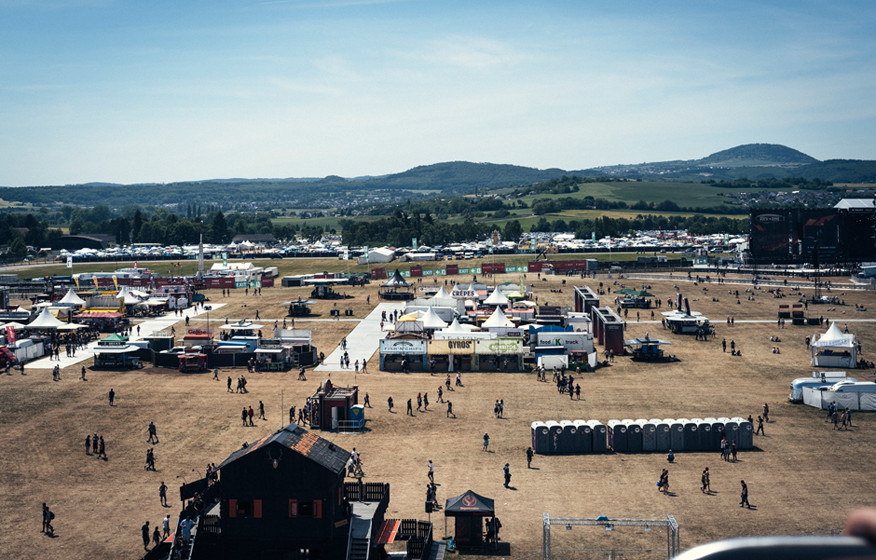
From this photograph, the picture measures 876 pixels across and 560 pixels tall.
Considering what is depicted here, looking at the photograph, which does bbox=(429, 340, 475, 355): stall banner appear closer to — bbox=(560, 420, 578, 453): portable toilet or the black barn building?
bbox=(560, 420, 578, 453): portable toilet

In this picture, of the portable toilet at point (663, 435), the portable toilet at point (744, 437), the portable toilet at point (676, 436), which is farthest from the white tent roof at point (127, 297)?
the portable toilet at point (744, 437)

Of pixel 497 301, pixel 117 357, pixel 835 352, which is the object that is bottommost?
pixel 117 357

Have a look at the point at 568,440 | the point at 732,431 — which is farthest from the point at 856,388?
the point at 568,440

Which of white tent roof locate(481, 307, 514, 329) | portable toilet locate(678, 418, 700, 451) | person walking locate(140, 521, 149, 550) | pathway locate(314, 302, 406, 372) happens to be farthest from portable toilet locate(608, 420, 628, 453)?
white tent roof locate(481, 307, 514, 329)

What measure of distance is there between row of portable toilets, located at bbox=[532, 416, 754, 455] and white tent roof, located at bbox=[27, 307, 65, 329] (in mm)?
47188

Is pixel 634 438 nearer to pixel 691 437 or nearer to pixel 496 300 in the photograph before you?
pixel 691 437

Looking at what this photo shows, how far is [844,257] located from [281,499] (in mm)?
98021

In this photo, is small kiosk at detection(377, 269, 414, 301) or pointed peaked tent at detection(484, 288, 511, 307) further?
small kiosk at detection(377, 269, 414, 301)

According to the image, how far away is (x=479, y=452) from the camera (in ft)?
120

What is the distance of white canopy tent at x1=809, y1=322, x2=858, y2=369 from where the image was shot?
2137 inches

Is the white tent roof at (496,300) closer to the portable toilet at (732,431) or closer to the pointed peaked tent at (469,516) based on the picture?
the portable toilet at (732,431)

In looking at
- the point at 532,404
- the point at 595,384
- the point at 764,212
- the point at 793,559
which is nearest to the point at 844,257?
the point at 764,212

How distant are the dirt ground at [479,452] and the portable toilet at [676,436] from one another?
136cm

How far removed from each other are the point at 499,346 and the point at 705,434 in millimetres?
20574
